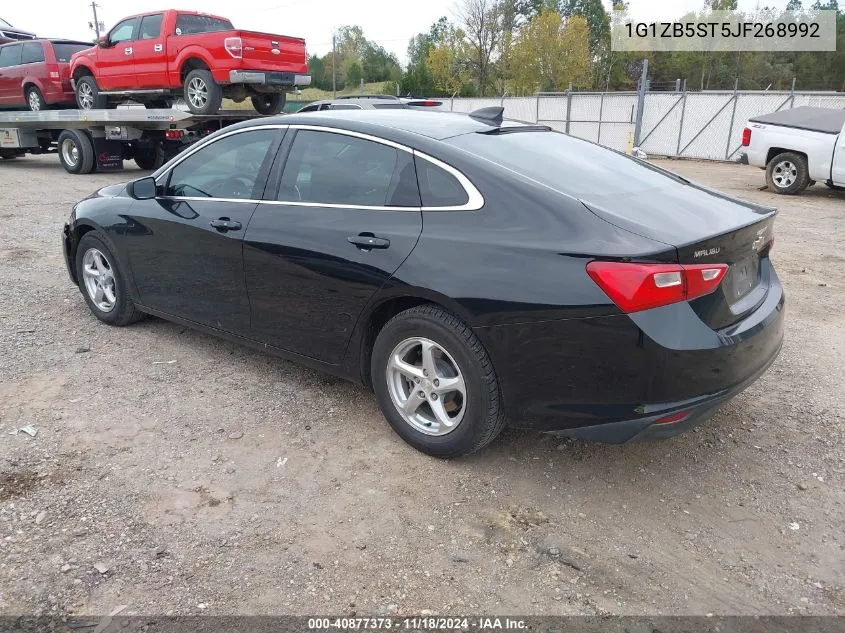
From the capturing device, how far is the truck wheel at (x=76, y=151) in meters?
14.0

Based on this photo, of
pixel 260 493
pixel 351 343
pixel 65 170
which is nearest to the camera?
pixel 260 493

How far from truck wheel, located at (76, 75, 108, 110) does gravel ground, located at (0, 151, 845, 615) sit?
11650 millimetres

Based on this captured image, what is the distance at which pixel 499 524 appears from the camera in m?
2.85

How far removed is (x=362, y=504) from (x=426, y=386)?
2.06 feet

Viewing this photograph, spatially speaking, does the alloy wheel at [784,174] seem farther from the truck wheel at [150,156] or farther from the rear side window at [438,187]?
the truck wheel at [150,156]

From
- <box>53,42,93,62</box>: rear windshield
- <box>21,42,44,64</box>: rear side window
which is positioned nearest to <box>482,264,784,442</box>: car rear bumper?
<box>53,42,93,62</box>: rear windshield

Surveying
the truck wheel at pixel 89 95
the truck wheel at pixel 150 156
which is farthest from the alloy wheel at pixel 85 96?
the truck wheel at pixel 150 156

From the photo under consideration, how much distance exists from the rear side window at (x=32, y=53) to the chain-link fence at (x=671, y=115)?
1157cm

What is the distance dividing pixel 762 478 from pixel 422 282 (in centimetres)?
186

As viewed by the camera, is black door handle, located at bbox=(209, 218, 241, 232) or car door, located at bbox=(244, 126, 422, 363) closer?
car door, located at bbox=(244, 126, 422, 363)

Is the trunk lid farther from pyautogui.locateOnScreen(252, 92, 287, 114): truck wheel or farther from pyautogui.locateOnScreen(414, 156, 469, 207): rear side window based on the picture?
pyautogui.locateOnScreen(252, 92, 287, 114): truck wheel

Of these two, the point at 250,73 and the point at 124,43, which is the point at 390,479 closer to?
the point at 250,73

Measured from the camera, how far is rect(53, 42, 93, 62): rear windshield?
48.8 feet

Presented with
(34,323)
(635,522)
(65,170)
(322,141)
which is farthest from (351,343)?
(65,170)
